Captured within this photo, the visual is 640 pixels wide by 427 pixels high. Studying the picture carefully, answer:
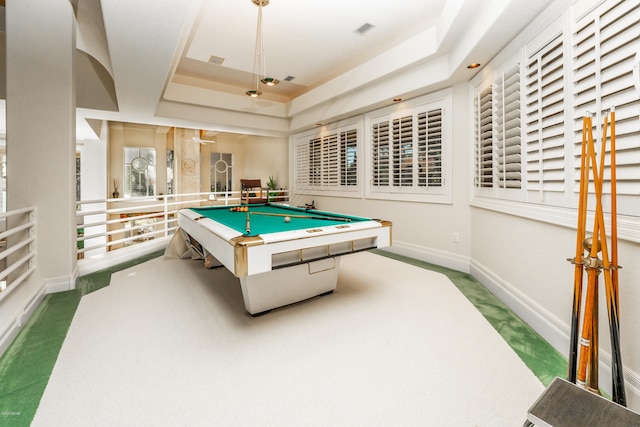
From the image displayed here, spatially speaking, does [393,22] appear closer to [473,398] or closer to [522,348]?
[522,348]

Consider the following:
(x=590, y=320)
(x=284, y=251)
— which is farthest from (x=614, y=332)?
(x=284, y=251)

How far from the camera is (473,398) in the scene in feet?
5.05

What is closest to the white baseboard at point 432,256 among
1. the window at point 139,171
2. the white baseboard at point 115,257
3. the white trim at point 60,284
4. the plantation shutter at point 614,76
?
the plantation shutter at point 614,76

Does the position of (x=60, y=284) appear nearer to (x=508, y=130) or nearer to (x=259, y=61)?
(x=259, y=61)

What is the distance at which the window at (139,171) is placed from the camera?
917 cm

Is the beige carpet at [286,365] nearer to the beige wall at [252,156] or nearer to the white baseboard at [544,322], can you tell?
the white baseboard at [544,322]

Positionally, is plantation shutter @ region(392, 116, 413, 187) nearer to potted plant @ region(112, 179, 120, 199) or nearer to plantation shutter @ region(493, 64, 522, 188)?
plantation shutter @ region(493, 64, 522, 188)

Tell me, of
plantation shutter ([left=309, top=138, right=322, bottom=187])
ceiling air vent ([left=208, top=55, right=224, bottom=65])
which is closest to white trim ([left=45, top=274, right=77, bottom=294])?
ceiling air vent ([left=208, top=55, right=224, bottom=65])

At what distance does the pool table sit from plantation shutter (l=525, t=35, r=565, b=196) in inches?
48.2

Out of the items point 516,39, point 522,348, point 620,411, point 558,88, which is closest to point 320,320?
point 522,348

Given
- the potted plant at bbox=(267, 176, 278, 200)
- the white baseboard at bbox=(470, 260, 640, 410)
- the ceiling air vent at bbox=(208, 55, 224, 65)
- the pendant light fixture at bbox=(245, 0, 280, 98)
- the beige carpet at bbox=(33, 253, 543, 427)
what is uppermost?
the ceiling air vent at bbox=(208, 55, 224, 65)

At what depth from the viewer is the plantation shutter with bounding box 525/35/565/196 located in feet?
6.69

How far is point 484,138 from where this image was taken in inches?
131

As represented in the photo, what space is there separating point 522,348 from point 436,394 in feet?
2.88
